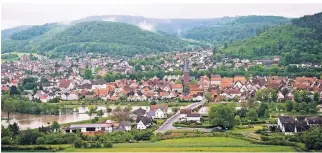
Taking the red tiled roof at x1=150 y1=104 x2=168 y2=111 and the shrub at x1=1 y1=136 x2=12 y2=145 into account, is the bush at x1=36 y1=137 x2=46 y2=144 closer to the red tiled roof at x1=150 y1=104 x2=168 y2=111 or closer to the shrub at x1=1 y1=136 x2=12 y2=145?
the shrub at x1=1 y1=136 x2=12 y2=145

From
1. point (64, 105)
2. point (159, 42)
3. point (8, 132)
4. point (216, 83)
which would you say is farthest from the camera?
point (159, 42)

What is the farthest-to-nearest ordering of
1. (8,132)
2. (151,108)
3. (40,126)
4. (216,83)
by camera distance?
(216,83), (151,108), (40,126), (8,132)

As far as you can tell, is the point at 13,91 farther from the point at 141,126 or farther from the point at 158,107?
the point at 141,126

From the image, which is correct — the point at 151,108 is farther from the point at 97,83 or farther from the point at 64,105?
the point at 97,83

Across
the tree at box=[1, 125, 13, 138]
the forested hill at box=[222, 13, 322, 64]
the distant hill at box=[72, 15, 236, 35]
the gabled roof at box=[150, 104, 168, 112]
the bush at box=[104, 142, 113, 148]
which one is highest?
the distant hill at box=[72, 15, 236, 35]

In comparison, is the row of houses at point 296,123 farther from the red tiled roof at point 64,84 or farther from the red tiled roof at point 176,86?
the red tiled roof at point 64,84

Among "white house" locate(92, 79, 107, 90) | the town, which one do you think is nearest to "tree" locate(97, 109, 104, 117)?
the town

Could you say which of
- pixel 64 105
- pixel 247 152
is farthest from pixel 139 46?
pixel 247 152
